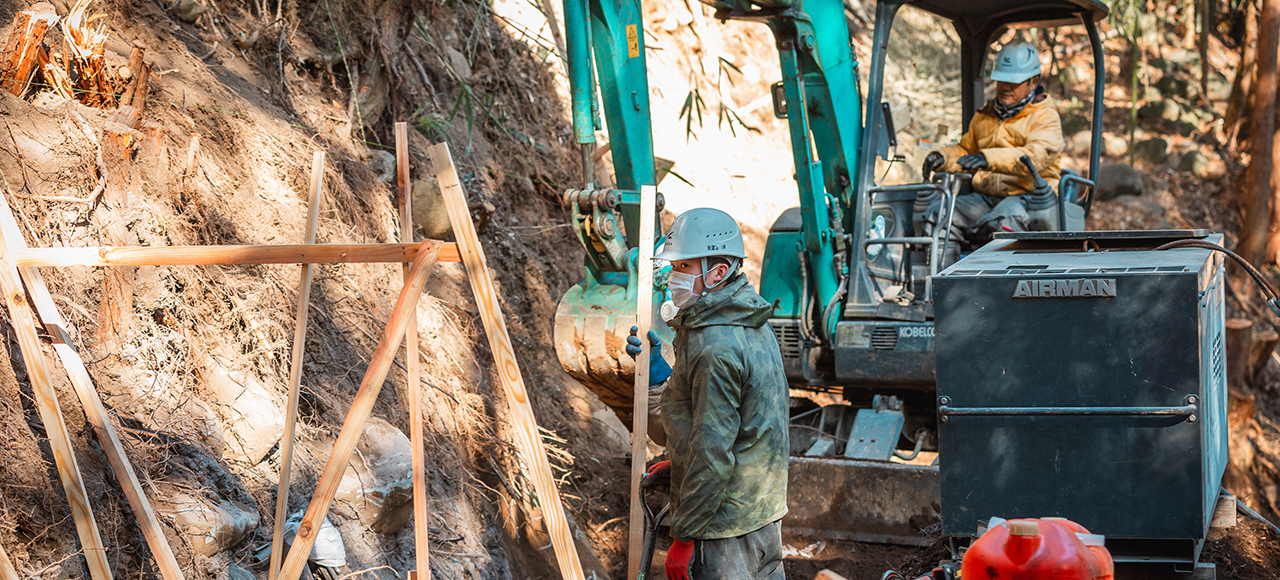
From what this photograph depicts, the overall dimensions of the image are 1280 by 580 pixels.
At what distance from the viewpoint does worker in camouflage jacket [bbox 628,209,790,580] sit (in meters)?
3.19

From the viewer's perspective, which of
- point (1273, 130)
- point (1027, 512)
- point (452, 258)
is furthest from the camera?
point (1273, 130)

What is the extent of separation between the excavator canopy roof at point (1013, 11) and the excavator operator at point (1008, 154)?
39 cm

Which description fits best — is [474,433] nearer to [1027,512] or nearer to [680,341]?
[680,341]

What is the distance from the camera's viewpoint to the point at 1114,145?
48.2 feet

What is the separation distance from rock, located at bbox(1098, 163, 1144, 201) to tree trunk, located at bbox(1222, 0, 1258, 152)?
4.83 ft

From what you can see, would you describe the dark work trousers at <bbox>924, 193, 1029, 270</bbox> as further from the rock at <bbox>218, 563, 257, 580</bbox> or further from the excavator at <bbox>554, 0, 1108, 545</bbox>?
the rock at <bbox>218, 563, 257, 580</bbox>

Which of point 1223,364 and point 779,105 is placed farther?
point 779,105

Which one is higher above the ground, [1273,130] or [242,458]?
[1273,130]

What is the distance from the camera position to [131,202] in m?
4.34

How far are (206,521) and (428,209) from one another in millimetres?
3062

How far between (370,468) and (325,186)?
5.78 feet

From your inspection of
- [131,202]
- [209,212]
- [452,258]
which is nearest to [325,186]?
[209,212]

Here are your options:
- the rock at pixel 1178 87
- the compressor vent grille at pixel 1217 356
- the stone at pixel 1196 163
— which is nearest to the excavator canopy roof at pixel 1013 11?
the compressor vent grille at pixel 1217 356

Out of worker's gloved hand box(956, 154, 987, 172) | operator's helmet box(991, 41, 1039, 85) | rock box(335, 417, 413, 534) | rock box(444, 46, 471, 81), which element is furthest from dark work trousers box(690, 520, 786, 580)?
rock box(444, 46, 471, 81)
